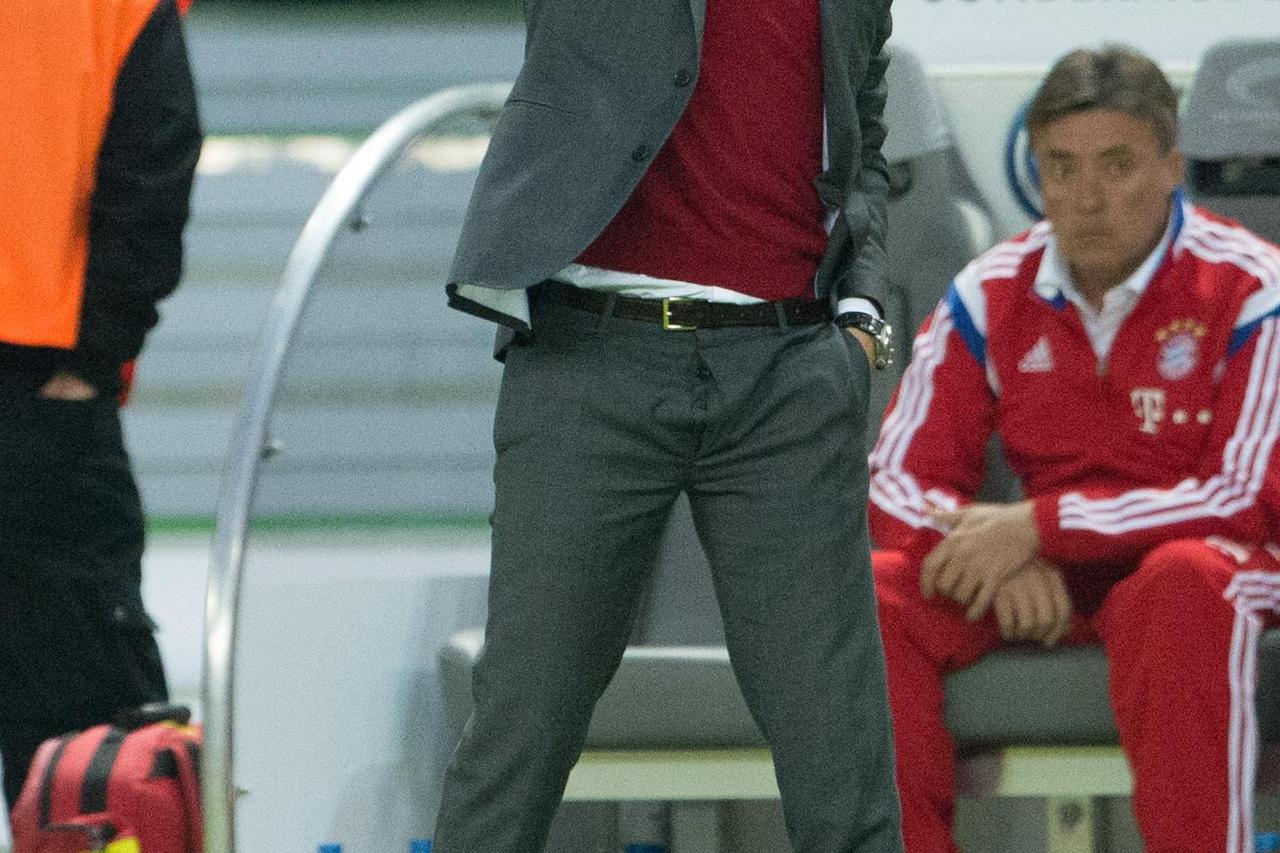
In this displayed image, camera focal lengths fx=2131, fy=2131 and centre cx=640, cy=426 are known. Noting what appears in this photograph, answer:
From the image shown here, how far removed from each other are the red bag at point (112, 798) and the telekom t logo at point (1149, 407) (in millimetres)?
1316

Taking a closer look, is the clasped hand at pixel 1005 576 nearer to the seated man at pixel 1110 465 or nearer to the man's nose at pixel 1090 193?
the seated man at pixel 1110 465

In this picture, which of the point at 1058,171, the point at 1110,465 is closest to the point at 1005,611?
the point at 1110,465

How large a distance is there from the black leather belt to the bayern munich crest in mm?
1008

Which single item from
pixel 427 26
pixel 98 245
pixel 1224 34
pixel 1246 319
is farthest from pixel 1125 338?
pixel 427 26

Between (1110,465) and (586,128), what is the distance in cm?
117

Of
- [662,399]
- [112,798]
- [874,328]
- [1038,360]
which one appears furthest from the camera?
[1038,360]

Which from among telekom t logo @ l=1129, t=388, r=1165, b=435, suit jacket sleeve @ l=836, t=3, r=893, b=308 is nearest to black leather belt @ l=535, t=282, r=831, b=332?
suit jacket sleeve @ l=836, t=3, r=893, b=308

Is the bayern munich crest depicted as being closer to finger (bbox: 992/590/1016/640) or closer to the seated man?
the seated man

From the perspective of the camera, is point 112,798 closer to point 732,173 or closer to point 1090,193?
point 732,173

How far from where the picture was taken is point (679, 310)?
1.96m

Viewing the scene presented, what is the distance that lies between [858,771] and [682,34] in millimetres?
699

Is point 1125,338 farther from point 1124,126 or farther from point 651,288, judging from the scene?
point 651,288

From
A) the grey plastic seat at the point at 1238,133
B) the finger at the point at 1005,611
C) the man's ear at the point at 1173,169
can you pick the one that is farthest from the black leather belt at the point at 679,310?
the grey plastic seat at the point at 1238,133

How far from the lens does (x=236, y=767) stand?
2607 millimetres
